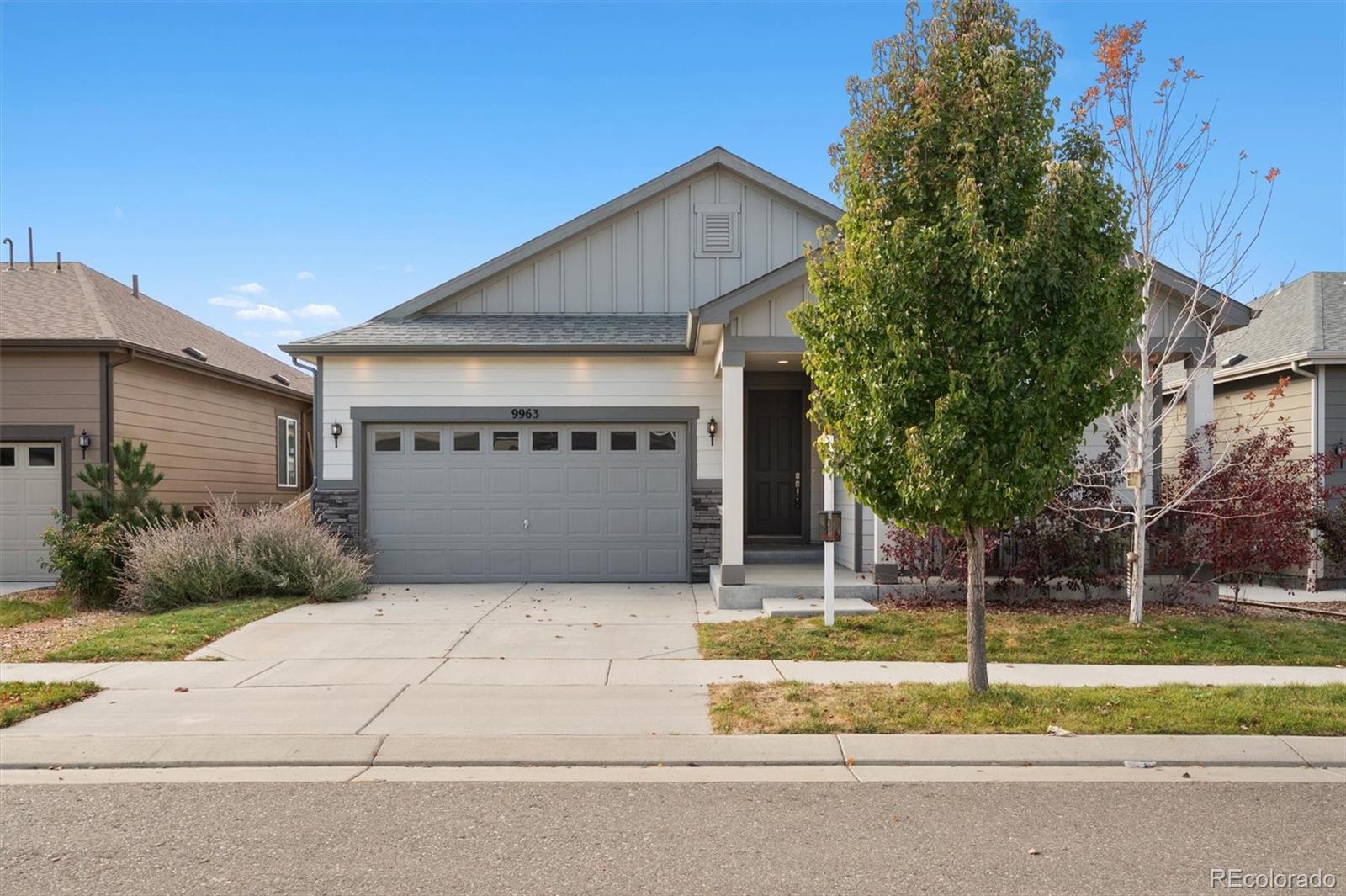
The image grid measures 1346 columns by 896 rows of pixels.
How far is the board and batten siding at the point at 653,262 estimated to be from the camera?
46.7ft

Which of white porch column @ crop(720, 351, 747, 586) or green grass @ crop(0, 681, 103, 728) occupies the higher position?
white porch column @ crop(720, 351, 747, 586)

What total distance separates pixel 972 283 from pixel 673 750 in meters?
3.72

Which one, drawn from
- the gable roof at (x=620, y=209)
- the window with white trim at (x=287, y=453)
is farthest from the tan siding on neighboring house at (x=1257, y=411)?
the window with white trim at (x=287, y=453)

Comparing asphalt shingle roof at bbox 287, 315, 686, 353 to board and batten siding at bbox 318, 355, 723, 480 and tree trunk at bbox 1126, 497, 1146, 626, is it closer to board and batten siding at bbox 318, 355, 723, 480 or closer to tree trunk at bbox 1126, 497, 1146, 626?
board and batten siding at bbox 318, 355, 723, 480

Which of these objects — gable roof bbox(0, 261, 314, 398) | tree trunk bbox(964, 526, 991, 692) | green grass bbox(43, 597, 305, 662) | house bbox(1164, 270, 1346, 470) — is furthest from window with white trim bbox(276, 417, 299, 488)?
house bbox(1164, 270, 1346, 470)

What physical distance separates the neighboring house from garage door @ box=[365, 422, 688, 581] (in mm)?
3995

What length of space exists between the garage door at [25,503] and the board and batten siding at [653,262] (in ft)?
20.5

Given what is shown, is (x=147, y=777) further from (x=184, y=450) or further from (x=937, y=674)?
(x=184, y=450)

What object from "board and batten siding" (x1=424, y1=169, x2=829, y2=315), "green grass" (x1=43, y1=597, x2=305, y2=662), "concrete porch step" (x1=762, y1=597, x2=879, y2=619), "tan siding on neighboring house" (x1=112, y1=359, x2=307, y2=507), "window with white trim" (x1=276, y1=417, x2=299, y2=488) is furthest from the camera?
"window with white trim" (x1=276, y1=417, x2=299, y2=488)

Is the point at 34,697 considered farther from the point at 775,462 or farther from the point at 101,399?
the point at 775,462

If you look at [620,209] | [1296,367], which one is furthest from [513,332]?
[1296,367]

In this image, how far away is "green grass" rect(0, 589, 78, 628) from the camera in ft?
A: 32.9

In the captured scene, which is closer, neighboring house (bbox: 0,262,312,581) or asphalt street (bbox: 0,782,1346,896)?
asphalt street (bbox: 0,782,1346,896)

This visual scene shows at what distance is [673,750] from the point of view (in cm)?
540
